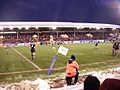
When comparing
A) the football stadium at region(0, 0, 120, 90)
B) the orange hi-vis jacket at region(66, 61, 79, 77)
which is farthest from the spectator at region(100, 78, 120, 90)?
the orange hi-vis jacket at region(66, 61, 79, 77)

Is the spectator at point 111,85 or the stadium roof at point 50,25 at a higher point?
the stadium roof at point 50,25

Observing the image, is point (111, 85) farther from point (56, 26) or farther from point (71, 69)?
point (56, 26)

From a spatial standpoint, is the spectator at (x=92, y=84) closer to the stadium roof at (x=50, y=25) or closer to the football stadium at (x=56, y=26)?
the football stadium at (x=56, y=26)

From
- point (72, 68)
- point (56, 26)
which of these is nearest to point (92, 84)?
point (72, 68)

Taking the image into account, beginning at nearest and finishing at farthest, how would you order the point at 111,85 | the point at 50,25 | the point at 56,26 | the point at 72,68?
the point at 111,85, the point at 72,68, the point at 50,25, the point at 56,26

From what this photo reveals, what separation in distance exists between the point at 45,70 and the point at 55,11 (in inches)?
81.3

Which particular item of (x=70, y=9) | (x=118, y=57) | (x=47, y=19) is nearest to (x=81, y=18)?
(x=70, y=9)

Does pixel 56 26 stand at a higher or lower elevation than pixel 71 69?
higher

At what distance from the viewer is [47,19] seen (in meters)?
8.73

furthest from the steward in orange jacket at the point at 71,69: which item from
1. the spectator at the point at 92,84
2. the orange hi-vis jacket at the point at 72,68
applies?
the spectator at the point at 92,84

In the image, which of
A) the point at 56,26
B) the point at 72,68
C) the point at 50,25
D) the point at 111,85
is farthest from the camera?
the point at 56,26

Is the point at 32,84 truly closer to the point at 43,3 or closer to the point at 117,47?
the point at 43,3

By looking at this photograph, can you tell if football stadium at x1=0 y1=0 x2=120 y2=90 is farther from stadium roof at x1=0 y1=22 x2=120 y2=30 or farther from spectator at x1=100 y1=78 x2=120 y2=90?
spectator at x1=100 y1=78 x2=120 y2=90

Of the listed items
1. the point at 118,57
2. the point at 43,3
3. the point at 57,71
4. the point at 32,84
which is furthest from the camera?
the point at 118,57
